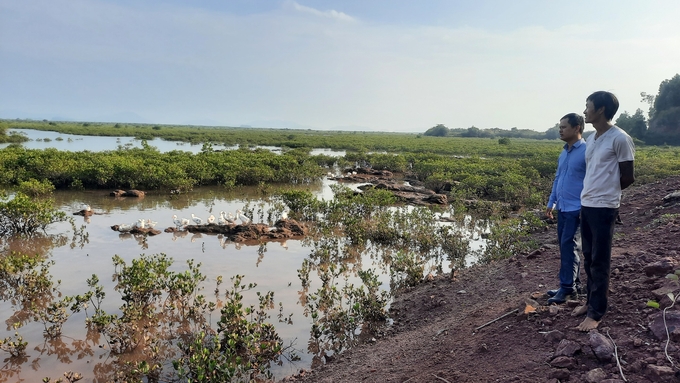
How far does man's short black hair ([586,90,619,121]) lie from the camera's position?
3.38m

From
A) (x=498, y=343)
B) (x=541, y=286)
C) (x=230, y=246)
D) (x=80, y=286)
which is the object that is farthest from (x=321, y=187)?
(x=498, y=343)

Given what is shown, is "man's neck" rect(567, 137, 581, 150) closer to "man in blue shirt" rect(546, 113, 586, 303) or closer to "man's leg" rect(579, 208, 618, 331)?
"man in blue shirt" rect(546, 113, 586, 303)

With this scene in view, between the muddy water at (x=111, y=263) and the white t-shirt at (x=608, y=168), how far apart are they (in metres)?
3.71

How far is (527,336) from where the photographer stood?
3518 millimetres

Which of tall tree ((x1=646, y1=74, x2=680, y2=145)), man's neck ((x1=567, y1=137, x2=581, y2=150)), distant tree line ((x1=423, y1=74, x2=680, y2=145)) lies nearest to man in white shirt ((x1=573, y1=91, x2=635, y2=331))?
man's neck ((x1=567, y1=137, x2=581, y2=150))

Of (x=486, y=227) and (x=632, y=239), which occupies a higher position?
(x=632, y=239)

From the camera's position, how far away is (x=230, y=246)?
962 cm

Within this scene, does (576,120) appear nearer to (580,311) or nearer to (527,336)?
(580,311)

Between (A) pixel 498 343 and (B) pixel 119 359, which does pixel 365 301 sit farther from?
(B) pixel 119 359

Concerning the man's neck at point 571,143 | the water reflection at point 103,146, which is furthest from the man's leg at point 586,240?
the water reflection at point 103,146

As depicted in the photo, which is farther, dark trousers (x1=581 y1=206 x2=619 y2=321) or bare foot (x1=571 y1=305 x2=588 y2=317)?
bare foot (x1=571 y1=305 x2=588 y2=317)

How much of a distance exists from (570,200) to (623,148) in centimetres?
99

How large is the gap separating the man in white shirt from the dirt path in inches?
9.7

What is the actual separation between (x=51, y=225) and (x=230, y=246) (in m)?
5.03
